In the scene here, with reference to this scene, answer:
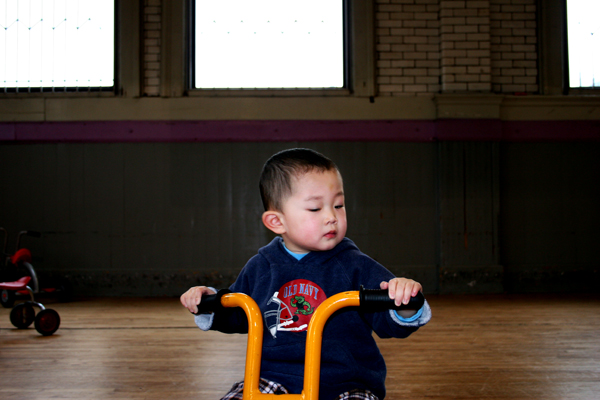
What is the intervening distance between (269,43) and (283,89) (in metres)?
0.52

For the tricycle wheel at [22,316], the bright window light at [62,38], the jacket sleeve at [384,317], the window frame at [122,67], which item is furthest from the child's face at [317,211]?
the bright window light at [62,38]

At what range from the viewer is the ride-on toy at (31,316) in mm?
3223

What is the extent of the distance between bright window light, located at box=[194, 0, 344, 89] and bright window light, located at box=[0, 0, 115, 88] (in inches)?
40.3

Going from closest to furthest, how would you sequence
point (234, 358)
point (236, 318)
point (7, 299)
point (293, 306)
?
point (293, 306)
point (236, 318)
point (234, 358)
point (7, 299)

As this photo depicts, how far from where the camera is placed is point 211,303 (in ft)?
3.38

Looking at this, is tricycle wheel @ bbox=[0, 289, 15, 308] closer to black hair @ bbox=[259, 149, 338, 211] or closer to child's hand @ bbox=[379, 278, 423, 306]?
black hair @ bbox=[259, 149, 338, 211]

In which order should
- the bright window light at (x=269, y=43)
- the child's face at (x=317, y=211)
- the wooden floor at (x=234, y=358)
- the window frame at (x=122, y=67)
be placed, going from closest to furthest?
the child's face at (x=317, y=211) < the wooden floor at (x=234, y=358) < the window frame at (x=122, y=67) < the bright window light at (x=269, y=43)

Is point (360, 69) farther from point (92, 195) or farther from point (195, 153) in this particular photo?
point (92, 195)

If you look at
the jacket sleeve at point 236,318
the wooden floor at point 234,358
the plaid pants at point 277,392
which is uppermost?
the jacket sleeve at point 236,318

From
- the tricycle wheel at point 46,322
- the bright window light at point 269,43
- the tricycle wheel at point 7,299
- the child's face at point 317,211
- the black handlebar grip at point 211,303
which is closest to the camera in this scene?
the black handlebar grip at point 211,303

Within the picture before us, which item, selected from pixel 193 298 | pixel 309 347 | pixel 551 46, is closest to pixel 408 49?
pixel 551 46

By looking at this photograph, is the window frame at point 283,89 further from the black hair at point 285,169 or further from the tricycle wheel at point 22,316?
the black hair at point 285,169

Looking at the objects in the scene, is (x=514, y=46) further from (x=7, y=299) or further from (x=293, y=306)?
(x=7, y=299)

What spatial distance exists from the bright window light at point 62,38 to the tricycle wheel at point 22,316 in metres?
2.74
